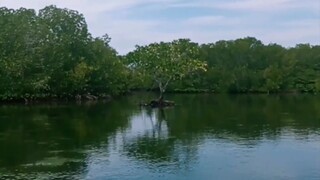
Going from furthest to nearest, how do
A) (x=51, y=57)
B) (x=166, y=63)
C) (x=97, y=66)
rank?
1. (x=97, y=66)
2. (x=51, y=57)
3. (x=166, y=63)

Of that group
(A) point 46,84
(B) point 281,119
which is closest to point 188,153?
(B) point 281,119

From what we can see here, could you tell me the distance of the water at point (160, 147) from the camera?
2420cm

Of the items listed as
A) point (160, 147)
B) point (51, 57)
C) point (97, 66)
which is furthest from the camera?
point (97, 66)

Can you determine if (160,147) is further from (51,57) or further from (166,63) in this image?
(51,57)

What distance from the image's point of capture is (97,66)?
83875 mm

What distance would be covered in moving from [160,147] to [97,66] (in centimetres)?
5409

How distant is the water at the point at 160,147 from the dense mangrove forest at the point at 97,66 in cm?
1821

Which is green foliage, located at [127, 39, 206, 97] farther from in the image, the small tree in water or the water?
the water

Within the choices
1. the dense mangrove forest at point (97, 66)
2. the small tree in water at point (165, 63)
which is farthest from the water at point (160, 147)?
the dense mangrove forest at point (97, 66)

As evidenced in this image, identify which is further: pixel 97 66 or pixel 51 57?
pixel 97 66

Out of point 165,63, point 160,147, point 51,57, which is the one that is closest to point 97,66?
point 51,57

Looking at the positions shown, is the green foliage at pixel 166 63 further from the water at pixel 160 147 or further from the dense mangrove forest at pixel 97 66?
the water at pixel 160 147

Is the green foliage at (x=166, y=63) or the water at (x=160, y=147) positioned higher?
the green foliage at (x=166, y=63)

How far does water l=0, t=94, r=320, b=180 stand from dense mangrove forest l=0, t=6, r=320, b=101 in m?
18.2
